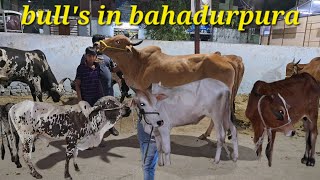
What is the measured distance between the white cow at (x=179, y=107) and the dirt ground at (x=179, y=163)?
1.41 meters

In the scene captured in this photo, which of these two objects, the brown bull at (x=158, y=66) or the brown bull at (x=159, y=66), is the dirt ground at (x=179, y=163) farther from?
the brown bull at (x=158, y=66)

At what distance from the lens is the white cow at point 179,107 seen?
263 centimetres

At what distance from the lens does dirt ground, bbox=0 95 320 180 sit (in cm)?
412

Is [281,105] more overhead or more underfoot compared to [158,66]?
more underfoot

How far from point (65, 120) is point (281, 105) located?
2380 mm

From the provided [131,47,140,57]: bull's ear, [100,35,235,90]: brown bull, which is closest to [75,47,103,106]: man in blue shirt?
[100,35,235,90]: brown bull

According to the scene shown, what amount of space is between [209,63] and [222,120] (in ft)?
4.71

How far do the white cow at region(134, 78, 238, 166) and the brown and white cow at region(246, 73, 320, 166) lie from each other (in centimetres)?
32

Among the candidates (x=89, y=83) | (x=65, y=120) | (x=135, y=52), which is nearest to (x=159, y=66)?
(x=135, y=52)

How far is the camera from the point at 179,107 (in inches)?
113

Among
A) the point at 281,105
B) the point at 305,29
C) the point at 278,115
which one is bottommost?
the point at 278,115

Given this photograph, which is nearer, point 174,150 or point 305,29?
point 174,150

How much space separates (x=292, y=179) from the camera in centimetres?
399

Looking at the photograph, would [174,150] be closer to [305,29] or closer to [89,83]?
[89,83]
